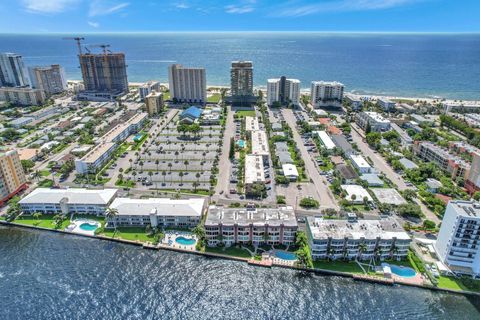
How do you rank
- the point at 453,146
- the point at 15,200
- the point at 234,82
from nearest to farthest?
1. the point at 15,200
2. the point at 453,146
3. the point at 234,82

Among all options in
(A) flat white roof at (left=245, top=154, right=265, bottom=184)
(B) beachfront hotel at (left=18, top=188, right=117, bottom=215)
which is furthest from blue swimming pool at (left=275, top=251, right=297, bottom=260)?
(B) beachfront hotel at (left=18, top=188, right=117, bottom=215)

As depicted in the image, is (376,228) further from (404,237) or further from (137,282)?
(137,282)

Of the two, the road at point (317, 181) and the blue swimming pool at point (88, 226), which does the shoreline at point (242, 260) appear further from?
the road at point (317, 181)

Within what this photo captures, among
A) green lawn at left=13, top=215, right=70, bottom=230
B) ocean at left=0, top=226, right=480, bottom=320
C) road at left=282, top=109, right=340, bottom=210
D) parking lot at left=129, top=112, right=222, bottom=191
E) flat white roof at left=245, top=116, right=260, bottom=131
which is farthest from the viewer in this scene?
flat white roof at left=245, top=116, right=260, bottom=131

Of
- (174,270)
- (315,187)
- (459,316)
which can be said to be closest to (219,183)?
(315,187)

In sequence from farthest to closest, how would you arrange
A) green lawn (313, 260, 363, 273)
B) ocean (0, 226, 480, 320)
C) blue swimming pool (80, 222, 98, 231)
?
blue swimming pool (80, 222, 98, 231) → green lawn (313, 260, 363, 273) → ocean (0, 226, 480, 320)

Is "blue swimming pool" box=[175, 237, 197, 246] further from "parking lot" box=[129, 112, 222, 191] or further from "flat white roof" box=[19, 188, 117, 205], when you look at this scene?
"flat white roof" box=[19, 188, 117, 205]

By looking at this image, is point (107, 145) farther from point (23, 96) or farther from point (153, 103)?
point (23, 96)
